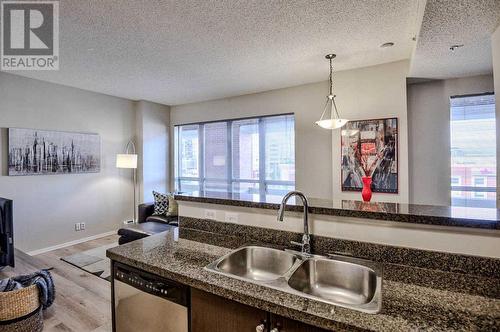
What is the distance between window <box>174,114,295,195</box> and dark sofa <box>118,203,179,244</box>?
136cm

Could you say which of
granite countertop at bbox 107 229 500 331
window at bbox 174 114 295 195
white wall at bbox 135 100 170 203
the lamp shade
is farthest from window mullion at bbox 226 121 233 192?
granite countertop at bbox 107 229 500 331

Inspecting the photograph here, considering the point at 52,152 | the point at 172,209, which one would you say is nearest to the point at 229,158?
the point at 172,209

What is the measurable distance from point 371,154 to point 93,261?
161 inches

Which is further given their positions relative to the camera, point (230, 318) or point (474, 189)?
point (474, 189)

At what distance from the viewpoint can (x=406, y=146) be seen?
131 inches

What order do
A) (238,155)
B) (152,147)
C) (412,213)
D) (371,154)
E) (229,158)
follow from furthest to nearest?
(152,147), (229,158), (238,155), (371,154), (412,213)

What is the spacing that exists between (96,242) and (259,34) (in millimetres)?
4217

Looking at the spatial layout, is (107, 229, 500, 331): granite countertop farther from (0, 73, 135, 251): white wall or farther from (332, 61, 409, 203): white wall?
(0, 73, 135, 251): white wall

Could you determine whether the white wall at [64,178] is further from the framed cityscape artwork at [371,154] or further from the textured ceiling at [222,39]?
the framed cityscape artwork at [371,154]

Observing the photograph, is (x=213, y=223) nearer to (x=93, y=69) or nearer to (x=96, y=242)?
(x=93, y=69)

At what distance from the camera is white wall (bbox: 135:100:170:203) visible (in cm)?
528

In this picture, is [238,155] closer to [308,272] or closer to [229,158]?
[229,158]

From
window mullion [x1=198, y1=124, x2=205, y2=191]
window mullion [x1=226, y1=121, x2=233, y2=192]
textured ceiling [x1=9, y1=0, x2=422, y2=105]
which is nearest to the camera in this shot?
Result: textured ceiling [x1=9, y1=0, x2=422, y2=105]

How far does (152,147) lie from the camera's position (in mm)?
5484
